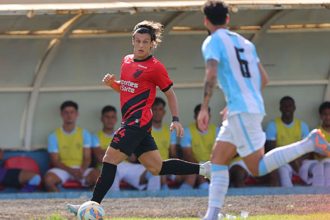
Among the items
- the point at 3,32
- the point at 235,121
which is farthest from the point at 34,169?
the point at 235,121

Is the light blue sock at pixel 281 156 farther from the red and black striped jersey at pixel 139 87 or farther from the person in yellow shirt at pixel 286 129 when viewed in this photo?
the person in yellow shirt at pixel 286 129

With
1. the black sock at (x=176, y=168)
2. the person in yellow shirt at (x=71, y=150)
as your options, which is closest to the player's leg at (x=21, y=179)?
the person in yellow shirt at (x=71, y=150)

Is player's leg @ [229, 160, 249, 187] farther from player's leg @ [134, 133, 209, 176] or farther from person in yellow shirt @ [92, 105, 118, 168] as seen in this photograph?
player's leg @ [134, 133, 209, 176]

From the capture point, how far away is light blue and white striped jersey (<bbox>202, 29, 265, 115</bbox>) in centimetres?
894

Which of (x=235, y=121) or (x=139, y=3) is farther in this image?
(x=139, y=3)

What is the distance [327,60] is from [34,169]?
510 cm

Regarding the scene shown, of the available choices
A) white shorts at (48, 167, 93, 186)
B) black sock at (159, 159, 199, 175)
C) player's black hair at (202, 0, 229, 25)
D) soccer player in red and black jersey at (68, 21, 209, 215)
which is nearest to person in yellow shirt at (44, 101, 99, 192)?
white shorts at (48, 167, 93, 186)

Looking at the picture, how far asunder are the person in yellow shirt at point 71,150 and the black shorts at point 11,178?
0.54 metres

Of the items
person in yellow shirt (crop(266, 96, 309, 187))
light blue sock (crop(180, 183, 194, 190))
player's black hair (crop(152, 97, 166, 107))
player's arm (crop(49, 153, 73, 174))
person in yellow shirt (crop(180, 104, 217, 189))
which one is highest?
player's black hair (crop(152, 97, 166, 107))

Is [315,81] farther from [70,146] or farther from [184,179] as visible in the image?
[70,146]

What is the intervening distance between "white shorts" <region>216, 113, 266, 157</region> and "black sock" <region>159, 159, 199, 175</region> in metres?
2.20

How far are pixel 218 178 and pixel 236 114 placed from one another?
0.58m

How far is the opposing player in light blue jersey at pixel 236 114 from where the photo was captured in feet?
29.4

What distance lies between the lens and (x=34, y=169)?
15.7m
